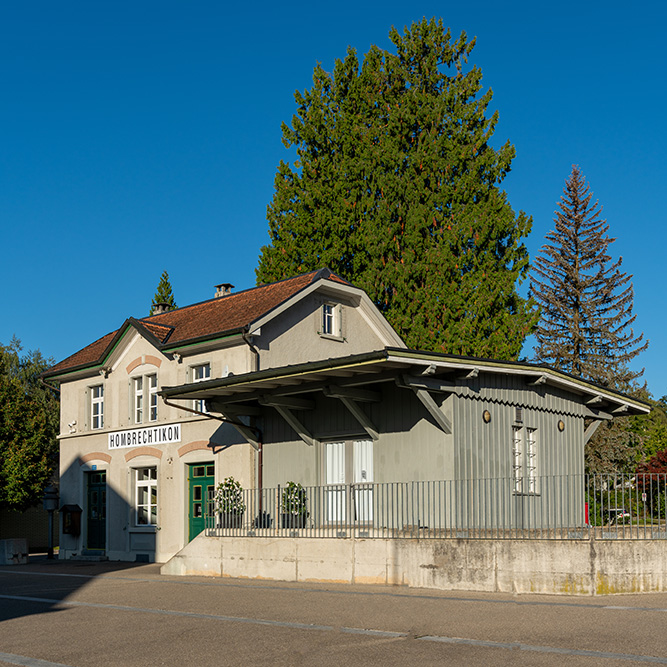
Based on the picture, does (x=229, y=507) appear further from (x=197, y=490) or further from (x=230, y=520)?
(x=197, y=490)

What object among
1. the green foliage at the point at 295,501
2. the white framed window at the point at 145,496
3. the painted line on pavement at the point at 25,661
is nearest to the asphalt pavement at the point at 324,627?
the painted line on pavement at the point at 25,661

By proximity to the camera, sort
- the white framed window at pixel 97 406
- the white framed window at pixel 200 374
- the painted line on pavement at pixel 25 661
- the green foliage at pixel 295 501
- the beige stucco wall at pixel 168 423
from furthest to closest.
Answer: the white framed window at pixel 97 406 → the white framed window at pixel 200 374 → the beige stucco wall at pixel 168 423 → the green foliage at pixel 295 501 → the painted line on pavement at pixel 25 661

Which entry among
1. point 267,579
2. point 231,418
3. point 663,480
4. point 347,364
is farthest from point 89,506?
point 663,480

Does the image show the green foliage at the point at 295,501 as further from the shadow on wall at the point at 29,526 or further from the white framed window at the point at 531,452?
the shadow on wall at the point at 29,526

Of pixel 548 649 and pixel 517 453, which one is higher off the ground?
pixel 517 453

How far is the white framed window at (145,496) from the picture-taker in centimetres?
2494

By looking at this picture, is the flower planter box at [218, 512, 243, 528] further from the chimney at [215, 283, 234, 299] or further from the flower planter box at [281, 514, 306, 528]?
the chimney at [215, 283, 234, 299]

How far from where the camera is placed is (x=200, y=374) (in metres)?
23.6

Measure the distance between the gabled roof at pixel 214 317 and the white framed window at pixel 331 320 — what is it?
0.71 meters

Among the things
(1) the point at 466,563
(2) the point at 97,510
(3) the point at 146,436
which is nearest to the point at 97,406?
(2) the point at 97,510

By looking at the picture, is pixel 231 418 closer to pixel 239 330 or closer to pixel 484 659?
pixel 239 330

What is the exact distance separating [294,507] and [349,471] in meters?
1.82

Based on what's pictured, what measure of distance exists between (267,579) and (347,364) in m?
4.59

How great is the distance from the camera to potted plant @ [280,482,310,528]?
59.0ft
